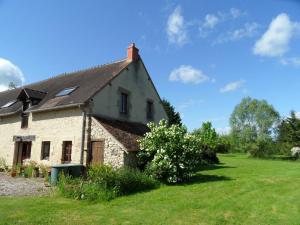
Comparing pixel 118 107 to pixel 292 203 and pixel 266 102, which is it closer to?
pixel 292 203

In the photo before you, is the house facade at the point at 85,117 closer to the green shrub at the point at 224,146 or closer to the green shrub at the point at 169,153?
the green shrub at the point at 169,153

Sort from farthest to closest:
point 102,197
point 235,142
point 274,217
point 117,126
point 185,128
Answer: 1. point 235,142
2. point 117,126
3. point 185,128
4. point 102,197
5. point 274,217

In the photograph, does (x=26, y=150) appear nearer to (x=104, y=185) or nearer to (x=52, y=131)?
(x=52, y=131)

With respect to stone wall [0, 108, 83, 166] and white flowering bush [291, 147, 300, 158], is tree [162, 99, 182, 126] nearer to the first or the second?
white flowering bush [291, 147, 300, 158]

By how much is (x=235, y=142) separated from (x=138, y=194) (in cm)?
5500

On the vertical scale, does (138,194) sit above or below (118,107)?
below

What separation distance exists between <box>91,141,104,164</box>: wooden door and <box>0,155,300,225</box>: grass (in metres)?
4.58

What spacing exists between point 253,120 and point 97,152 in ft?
179

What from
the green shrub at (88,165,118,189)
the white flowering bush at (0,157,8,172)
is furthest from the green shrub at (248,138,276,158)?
the green shrub at (88,165,118,189)

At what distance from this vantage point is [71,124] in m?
17.4

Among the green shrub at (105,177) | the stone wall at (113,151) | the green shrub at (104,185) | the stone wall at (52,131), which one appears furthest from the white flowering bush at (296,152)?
the green shrub at (105,177)

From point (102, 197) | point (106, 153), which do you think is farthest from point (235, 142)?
point (102, 197)

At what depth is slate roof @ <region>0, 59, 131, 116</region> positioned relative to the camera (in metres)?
17.8

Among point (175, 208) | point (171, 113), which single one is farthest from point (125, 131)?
point (171, 113)
